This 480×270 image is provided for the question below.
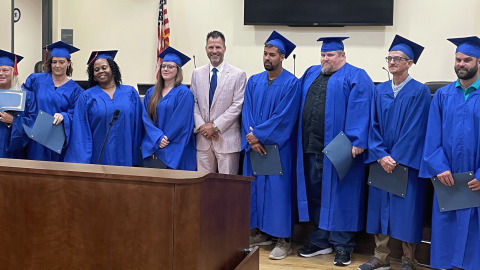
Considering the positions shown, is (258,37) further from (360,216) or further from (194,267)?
(194,267)

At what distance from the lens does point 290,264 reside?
348 cm

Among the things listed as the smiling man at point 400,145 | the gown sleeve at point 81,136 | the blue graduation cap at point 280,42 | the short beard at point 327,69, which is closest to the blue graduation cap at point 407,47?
the smiling man at point 400,145


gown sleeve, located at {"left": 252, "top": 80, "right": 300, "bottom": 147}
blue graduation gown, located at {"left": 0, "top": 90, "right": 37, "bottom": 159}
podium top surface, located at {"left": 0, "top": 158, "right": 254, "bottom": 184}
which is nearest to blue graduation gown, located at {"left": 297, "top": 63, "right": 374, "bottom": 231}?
gown sleeve, located at {"left": 252, "top": 80, "right": 300, "bottom": 147}

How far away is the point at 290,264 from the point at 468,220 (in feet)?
3.92

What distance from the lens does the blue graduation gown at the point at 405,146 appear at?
3.23 metres

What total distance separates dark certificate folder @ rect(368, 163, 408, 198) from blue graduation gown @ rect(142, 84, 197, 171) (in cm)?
141

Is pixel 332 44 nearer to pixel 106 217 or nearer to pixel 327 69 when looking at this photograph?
pixel 327 69

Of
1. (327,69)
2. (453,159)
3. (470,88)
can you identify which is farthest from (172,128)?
(470,88)

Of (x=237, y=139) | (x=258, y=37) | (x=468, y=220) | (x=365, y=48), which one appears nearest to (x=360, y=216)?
(x=468, y=220)

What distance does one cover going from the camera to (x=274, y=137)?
3.65 metres

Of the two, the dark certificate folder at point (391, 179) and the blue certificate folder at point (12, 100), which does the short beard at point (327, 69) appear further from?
the blue certificate folder at point (12, 100)

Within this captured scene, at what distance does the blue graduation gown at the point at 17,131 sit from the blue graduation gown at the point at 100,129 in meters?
0.38

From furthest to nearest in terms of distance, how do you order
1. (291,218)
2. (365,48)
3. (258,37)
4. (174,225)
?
(258,37) < (365,48) < (291,218) < (174,225)

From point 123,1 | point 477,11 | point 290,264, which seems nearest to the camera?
point 290,264
